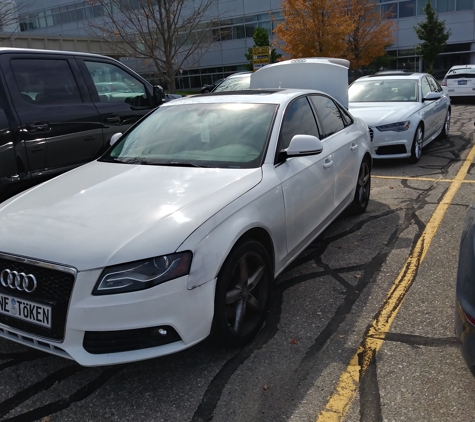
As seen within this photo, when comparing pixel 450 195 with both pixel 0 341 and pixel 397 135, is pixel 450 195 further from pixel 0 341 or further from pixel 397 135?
pixel 0 341

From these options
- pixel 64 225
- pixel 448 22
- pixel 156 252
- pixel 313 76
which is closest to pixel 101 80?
pixel 313 76

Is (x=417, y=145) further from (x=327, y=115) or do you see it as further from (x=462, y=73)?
(x=462, y=73)

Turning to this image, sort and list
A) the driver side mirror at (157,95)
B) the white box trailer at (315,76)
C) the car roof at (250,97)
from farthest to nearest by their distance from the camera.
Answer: the white box trailer at (315,76), the driver side mirror at (157,95), the car roof at (250,97)

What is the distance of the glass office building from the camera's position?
3525 centimetres

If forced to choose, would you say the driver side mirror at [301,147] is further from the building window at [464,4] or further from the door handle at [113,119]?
the building window at [464,4]

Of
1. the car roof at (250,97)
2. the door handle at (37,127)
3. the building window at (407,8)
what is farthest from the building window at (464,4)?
the door handle at (37,127)

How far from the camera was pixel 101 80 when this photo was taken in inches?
223

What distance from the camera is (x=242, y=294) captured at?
3.11 m

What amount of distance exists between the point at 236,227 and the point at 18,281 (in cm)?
Answer: 125

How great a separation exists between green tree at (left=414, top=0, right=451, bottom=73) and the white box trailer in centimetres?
3017

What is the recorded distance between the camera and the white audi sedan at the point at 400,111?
8195 mm

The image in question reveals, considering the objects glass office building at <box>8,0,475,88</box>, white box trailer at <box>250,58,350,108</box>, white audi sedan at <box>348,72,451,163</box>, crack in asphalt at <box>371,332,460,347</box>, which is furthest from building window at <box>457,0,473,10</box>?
crack in asphalt at <box>371,332,460,347</box>

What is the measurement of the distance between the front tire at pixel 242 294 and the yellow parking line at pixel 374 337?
2.21ft

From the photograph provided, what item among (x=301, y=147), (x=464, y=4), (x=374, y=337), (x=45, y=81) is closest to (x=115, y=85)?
(x=45, y=81)
